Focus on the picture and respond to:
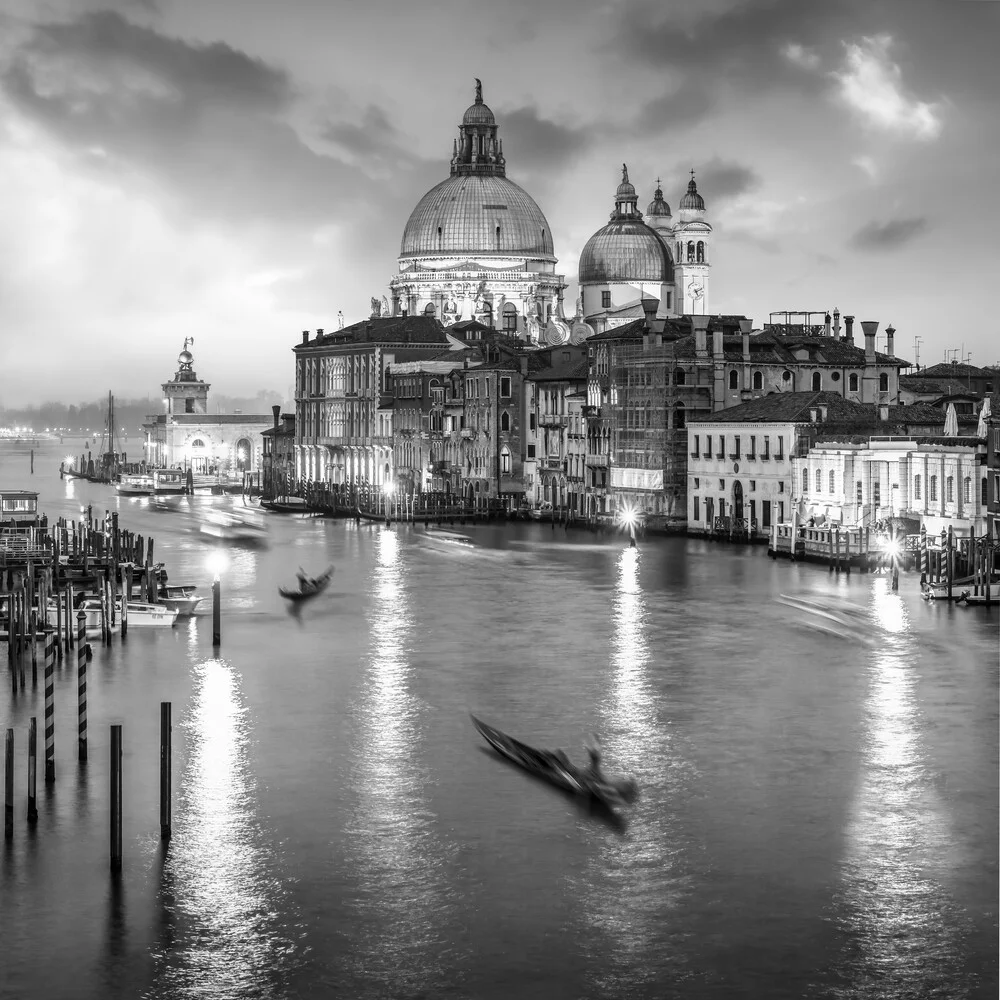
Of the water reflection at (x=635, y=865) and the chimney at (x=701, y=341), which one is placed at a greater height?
the chimney at (x=701, y=341)

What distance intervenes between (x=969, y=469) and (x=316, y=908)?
1286 inches

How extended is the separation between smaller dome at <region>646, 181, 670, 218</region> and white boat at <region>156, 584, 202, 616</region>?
7586 cm

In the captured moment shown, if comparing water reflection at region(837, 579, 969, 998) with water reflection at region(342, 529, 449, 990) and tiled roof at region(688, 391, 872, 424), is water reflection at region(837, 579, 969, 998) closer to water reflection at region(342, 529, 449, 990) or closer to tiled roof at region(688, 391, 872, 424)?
water reflection at region(342, 529, 449, 990)

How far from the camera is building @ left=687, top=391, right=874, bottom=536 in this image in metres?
59.6

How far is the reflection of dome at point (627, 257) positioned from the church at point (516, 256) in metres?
0.05

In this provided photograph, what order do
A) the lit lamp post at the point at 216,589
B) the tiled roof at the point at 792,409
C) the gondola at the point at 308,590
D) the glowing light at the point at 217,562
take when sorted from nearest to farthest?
the lit lamp post at the point at 216,589, the gondola at the point at 308,590, the glowing light at the point at 217,562, the tiled roof at the point at 792,409

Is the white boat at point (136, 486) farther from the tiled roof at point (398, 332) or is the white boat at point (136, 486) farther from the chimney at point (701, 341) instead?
the chimney at point (701, 341)

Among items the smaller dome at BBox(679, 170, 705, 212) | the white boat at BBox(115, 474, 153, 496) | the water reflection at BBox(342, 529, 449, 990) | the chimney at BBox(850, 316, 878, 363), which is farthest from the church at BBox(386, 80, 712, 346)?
the water reflection at BBox(342, 529, 449, 990)

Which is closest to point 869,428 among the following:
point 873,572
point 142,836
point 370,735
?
point 873,572

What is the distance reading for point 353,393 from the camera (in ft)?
346

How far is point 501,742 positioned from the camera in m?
26.8

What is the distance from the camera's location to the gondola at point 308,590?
46.6 meters

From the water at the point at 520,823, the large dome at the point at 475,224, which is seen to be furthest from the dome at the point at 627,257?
the water at the point at 520,823

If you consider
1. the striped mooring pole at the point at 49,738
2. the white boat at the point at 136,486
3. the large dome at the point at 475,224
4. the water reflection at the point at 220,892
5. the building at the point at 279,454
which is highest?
the large dome at the point at 475,224
